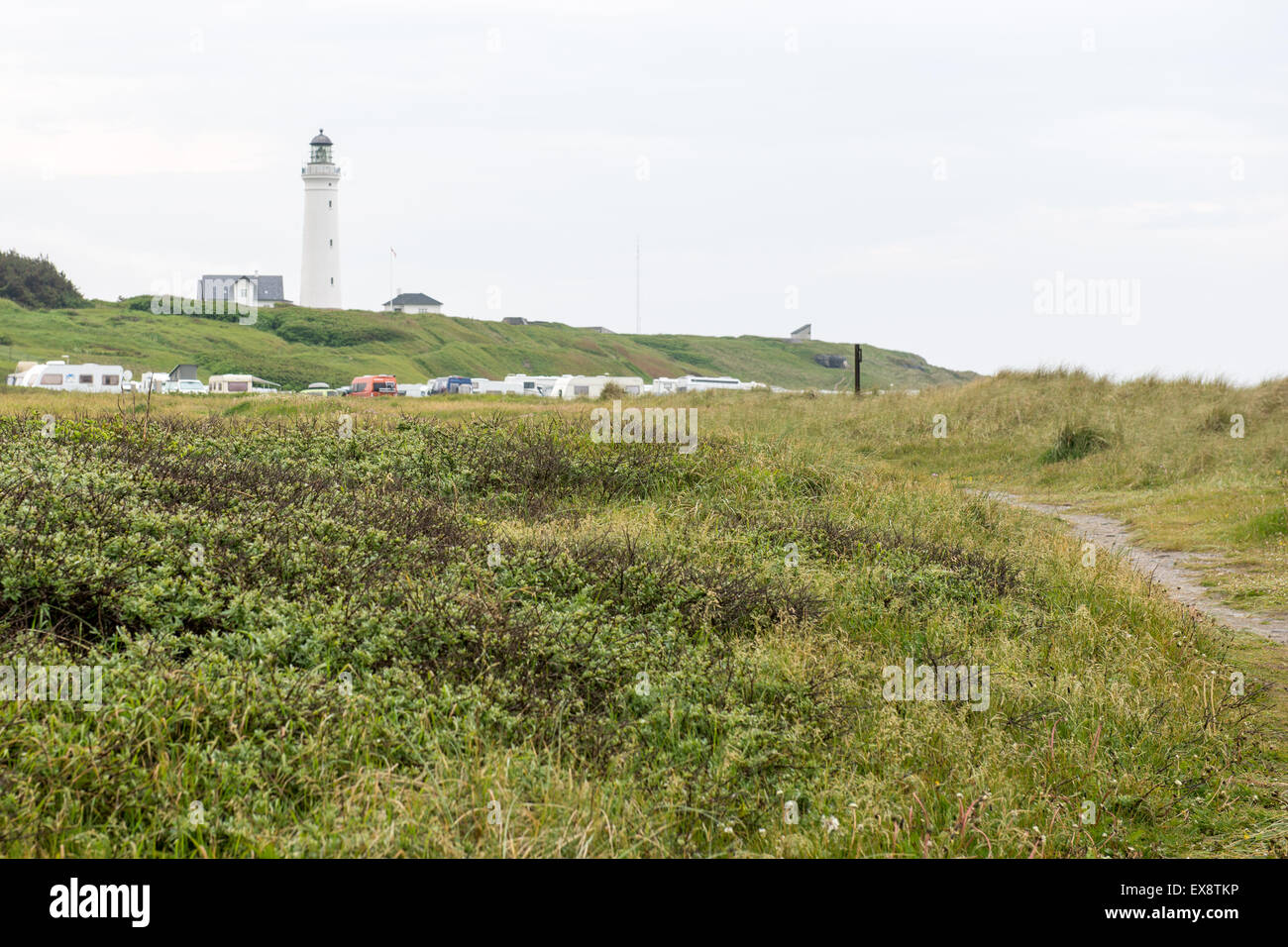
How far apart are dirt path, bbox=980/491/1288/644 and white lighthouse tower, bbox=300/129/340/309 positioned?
87.0 metres

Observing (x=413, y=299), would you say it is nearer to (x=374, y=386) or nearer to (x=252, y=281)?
(x=252, y=281)

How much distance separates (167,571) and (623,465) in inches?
266

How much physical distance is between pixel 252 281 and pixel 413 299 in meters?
19.2

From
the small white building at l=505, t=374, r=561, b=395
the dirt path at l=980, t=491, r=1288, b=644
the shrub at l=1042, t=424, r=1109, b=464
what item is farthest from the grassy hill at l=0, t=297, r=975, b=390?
the dirt path at l=980, t=491, r=1288, b=644

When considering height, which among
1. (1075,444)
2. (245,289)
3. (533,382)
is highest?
(245,289)

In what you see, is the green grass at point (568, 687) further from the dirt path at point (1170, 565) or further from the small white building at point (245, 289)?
the small white building at point (245, 289)

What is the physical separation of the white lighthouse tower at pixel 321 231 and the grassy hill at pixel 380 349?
9.82 feet

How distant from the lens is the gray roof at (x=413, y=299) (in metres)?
131

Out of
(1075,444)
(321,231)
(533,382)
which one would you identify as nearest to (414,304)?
(321,231)

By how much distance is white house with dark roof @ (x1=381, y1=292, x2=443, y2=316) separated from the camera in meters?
130

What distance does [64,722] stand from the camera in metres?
4.43

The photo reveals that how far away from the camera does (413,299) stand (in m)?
131

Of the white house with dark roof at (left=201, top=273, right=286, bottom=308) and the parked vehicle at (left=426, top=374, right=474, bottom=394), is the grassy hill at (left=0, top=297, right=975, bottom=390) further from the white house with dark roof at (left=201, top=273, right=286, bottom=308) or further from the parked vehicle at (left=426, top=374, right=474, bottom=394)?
the white house with dark roof at (left=201, top=273, right=286, bottom=308)
